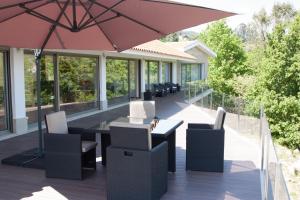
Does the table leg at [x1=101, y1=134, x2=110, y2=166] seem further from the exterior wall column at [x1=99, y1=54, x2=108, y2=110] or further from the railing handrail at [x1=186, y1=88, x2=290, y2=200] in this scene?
the exterior wall column at [x1=99, y1=54, x2=108, y2=110]

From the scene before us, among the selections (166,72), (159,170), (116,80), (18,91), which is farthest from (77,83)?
(166,72)

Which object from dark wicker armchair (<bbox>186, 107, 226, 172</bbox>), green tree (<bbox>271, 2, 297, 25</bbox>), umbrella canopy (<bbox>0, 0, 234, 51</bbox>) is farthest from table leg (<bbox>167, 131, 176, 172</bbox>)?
green tree (<bbox>271, 2, 297, 25</bbox>)

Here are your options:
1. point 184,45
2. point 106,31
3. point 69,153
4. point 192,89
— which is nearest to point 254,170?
point 69,153

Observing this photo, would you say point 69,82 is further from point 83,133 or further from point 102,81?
point 83,133

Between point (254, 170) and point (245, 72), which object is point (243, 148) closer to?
point (254, 170)

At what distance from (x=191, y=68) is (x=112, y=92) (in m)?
18.2

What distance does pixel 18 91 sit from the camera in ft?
30.3

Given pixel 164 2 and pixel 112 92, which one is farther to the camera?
pixel 112 92

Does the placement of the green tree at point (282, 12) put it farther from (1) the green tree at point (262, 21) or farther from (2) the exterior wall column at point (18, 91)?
(2) the exterior wall column at point (18, 91)

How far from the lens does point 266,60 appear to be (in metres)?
15.4

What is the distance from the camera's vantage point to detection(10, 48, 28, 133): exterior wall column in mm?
9039

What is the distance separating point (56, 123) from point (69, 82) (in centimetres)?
702

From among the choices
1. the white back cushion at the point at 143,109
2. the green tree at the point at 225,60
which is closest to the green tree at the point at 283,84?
the white back cushion at the point at 143,109

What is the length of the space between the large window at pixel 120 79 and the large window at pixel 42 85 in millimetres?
4283
